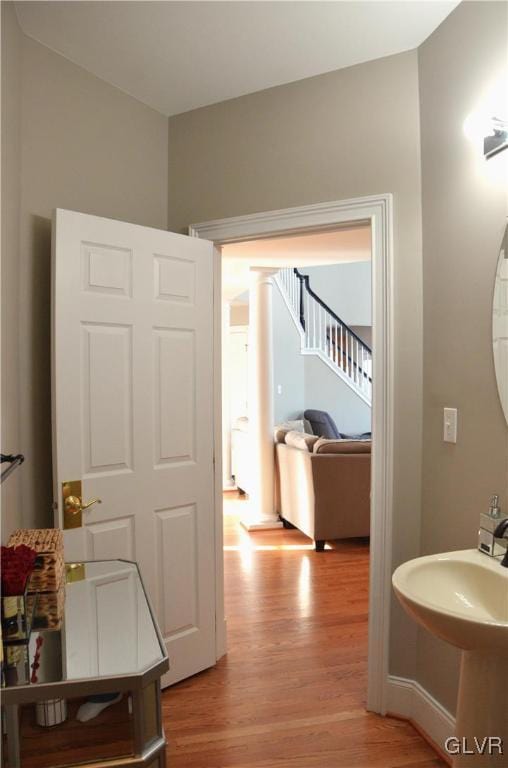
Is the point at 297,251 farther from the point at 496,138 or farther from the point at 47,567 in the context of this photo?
the point at 47,567

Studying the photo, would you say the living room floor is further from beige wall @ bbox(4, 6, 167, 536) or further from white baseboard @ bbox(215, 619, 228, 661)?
beige wall @ bbox(4, 6, 167, 536)

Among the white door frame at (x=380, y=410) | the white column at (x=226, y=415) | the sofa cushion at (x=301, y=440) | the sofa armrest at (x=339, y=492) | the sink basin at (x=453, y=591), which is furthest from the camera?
the white column at (x=226, y=415)

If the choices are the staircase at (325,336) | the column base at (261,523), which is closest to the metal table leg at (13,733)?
the column base at (261,523)

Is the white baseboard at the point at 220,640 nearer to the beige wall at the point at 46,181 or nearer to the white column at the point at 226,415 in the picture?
the beige wall at the point at 46,181

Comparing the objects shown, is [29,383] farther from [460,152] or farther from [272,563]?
[272,563]

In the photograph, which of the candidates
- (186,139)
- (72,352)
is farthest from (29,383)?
(186,139)

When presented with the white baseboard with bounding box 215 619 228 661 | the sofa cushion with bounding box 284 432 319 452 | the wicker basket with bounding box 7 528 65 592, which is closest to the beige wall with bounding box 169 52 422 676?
the white baseboard with bounding box 215 619 228 661

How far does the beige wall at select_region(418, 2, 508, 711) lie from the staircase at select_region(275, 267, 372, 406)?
20.9 feet

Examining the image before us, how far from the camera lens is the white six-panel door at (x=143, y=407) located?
7.19 feet

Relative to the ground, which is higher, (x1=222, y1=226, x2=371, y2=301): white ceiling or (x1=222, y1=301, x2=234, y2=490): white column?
(x1=222, y1=226, x2=371, y2=301): white ceiling

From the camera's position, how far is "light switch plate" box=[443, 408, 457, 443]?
80.8 inches

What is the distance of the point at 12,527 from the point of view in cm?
200

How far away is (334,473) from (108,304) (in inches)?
109

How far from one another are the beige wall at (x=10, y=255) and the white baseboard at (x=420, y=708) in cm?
170
